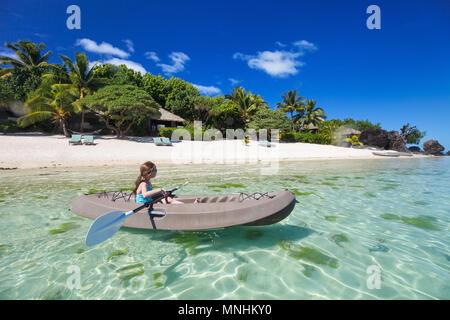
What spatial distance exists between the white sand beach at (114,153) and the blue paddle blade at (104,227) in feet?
45.9

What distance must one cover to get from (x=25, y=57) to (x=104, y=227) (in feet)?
135

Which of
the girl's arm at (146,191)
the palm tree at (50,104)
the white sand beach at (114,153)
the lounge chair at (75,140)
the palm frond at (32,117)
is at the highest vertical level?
the palm tree at (50,104)

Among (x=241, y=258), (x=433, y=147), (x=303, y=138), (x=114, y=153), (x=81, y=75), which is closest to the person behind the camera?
(x=241, y=258)

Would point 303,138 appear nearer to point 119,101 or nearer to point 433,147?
point 119,101

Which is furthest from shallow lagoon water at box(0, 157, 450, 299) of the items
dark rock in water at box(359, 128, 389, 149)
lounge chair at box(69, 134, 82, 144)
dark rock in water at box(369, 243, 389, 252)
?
Answer: dark rock in water at box(359, 128, 389, 149)

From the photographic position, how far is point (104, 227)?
10.4 feet

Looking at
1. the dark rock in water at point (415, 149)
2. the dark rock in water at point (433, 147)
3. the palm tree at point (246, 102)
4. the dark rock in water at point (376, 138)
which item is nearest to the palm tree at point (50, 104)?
the palm tree at point (246, 102)

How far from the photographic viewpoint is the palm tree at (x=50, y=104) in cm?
2139

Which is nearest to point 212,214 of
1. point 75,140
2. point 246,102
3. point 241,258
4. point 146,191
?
point 241,258

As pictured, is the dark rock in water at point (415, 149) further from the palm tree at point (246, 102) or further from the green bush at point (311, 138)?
the palm tree at point (246, 102)

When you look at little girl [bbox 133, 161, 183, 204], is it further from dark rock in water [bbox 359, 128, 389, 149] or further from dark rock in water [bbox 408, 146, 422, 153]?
dark rock in water [bbox 408, 146, 422, 153]

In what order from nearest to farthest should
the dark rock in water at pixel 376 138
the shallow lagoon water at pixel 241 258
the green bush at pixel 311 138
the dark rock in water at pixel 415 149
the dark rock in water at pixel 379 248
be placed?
the shallow lagoon water at pixel 241 258 < the dark rock in water at pixel 379 248 < the green bush at pixel 311 138 < the dark rock in water at pixel 376 138 < the dark rock in water at pixel 415 149
